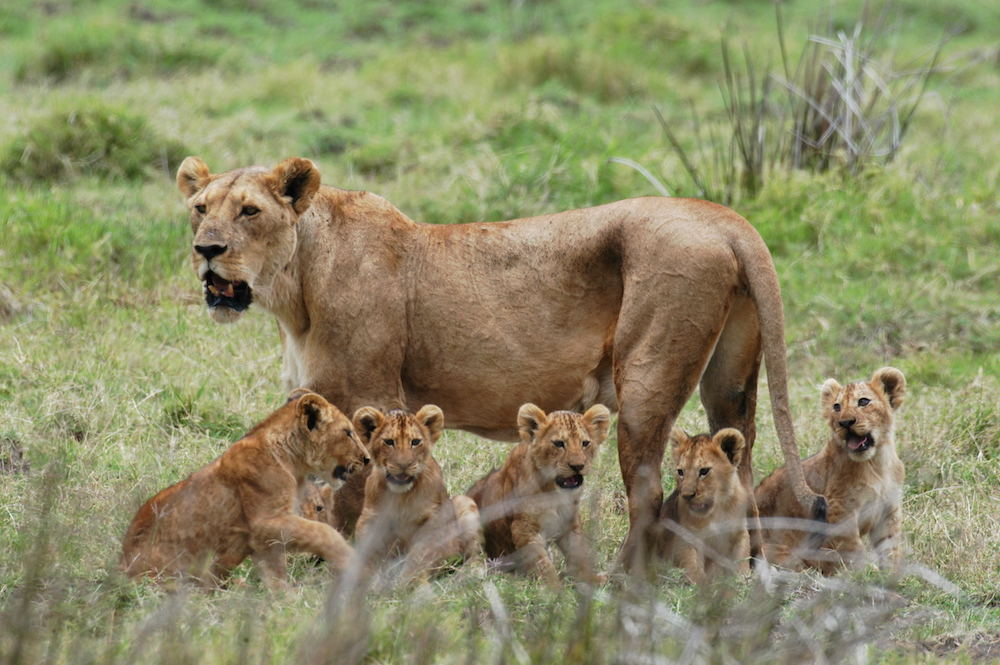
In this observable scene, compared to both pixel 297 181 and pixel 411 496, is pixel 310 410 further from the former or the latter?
pixel 297 181

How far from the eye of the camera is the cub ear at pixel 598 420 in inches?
191

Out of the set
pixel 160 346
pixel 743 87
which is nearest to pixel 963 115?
pixel 743 87

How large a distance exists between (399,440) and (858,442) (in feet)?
6.33

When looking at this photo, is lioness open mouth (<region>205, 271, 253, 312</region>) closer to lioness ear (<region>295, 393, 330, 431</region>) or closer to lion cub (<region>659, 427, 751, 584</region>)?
lioness ear (<region>295, 393, 330, 431</region>)

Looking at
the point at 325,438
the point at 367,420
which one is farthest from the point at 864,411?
the point at 325,438


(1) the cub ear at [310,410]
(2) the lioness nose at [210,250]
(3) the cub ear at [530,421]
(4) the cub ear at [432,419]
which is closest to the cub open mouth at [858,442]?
(3) the cub ear at [530,421]

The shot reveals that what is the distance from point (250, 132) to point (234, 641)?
7262 millimetres

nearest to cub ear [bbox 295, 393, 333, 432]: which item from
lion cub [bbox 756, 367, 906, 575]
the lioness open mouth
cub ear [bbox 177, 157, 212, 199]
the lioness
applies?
the lioness

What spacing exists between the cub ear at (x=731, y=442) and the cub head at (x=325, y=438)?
4.56 ft

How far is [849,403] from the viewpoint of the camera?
17.0 feet

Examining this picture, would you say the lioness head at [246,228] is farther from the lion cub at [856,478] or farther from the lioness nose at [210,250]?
the lion cub at [856,478]

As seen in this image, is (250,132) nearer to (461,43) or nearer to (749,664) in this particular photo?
(461,43)

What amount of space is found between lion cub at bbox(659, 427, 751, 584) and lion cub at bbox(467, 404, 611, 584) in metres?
0.36

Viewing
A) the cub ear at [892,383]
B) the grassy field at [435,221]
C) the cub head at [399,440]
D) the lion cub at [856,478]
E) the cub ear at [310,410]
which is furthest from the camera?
the cub ear at [892,383]
